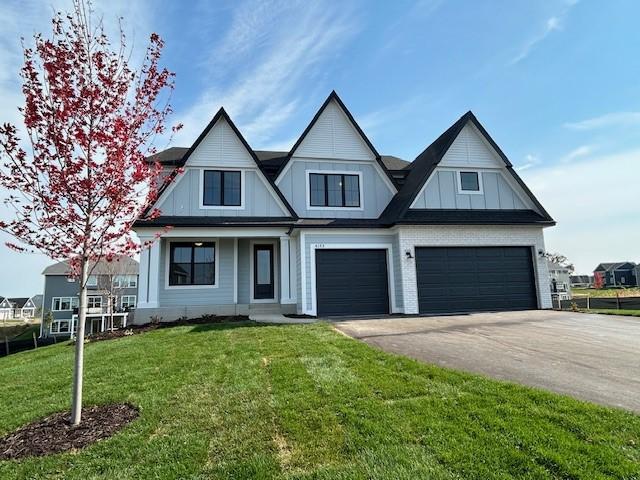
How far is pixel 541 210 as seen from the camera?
15.4m

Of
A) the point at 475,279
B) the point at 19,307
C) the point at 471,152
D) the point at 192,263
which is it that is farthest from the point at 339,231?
the point at 19,307

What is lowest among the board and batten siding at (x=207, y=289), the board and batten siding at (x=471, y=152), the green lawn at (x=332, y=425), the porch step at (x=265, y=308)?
the green lawn at (x=332, y=425)

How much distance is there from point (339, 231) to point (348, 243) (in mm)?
597

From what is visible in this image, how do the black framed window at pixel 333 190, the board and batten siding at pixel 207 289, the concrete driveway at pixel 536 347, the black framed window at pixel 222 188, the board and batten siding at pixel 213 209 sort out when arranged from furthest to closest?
1. the black framed window at pixel 333 190
2. the black framed window at pixel 222 188
3. the board and batten siding at pixel 213 209
4. the board and batten siding at pixel 207 289
5. the concrete driveway at pixel 536 347

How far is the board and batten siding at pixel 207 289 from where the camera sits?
14.6m

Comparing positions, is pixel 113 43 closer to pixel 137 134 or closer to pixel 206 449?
pixel 137 134

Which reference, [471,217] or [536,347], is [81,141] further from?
[471,217]

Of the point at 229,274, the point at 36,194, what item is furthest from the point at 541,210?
the point at 36,194

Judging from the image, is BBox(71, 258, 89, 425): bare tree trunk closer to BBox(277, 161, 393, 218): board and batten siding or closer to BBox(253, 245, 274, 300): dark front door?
BBox(253, 245, 274, 300): dark front door

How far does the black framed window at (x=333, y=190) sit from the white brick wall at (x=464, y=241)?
3.48 meters

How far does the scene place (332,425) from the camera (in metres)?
3.86

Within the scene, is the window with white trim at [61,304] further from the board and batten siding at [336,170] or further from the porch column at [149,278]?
the board and batten siding at [336,170]

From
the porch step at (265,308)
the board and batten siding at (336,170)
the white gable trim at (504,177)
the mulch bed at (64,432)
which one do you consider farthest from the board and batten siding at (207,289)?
the mulch bed at (64,432)

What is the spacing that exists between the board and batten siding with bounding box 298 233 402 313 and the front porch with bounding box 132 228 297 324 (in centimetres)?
138
